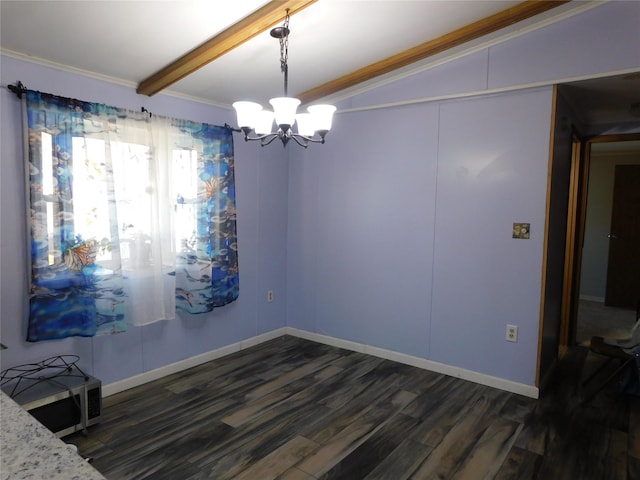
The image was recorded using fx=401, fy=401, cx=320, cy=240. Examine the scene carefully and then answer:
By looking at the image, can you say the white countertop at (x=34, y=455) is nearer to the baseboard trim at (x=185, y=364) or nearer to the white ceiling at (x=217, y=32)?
the white ceiling at (x=217, y=32)

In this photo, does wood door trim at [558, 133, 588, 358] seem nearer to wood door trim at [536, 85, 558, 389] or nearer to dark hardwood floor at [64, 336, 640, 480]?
dark hardwood floor at [64, 336, 640, 480]

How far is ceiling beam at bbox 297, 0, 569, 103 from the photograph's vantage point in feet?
8.43

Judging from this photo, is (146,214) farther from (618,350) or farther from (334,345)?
(618,350)

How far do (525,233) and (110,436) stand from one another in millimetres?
3073

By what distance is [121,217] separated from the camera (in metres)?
2.84

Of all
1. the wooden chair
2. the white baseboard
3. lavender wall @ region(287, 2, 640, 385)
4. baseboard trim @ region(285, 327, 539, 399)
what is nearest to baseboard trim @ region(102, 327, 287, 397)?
the white baseboard

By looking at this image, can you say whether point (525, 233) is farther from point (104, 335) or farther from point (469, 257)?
point (104, 335)

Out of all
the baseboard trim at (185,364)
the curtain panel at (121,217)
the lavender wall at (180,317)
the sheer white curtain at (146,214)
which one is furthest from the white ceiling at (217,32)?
the baseboard trim at (185,364)

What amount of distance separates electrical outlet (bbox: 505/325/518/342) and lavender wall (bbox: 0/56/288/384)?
7.31 feet

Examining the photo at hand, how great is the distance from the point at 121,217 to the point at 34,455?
2346mm

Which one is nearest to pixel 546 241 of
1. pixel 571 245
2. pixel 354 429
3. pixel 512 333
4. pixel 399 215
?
pixel 512 333

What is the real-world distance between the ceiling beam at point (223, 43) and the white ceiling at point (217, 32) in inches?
1.6

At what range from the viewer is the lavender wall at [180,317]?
239 cm

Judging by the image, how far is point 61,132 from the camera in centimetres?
251
